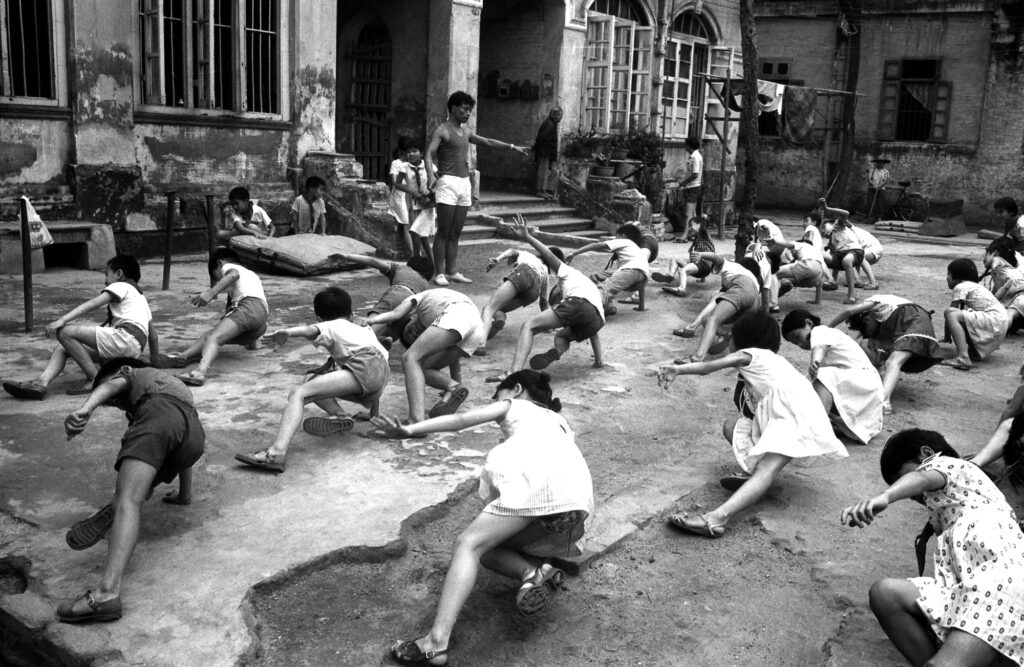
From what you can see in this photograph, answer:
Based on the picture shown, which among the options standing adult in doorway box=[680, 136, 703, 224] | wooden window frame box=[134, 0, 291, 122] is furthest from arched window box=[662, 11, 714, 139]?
wooden window frame box=[134, 0, 291, 122]

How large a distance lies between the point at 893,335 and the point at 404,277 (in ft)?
11.9

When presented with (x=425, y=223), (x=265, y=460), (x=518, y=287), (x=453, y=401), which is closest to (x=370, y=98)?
(x=425, y=223)

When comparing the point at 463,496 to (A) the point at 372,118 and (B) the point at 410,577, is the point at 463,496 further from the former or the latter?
(A) the point at 372,118

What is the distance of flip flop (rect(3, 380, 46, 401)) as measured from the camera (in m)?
5.89

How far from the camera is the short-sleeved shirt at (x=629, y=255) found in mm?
9367

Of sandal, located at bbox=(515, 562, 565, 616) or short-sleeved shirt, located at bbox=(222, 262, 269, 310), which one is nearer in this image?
sandal, located at bbox=(515, 562, 565, 616)

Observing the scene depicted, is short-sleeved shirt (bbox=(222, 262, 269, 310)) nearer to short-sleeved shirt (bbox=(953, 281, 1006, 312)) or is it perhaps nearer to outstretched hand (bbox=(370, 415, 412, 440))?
outstretched hand (bbox=(370, 415, 412, 440))

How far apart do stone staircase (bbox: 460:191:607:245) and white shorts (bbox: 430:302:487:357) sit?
7621mm

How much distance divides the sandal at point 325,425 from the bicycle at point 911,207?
18808 millimetres

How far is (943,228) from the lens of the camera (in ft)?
63.0

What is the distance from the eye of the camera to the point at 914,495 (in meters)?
3.62

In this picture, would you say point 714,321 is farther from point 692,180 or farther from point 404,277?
point 692,180

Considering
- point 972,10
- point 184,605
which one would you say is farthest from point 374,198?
point 972,10

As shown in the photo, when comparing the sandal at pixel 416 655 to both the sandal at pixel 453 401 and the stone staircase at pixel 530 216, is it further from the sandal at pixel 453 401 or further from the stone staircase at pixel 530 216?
the stone staircase at pixel 530 216
